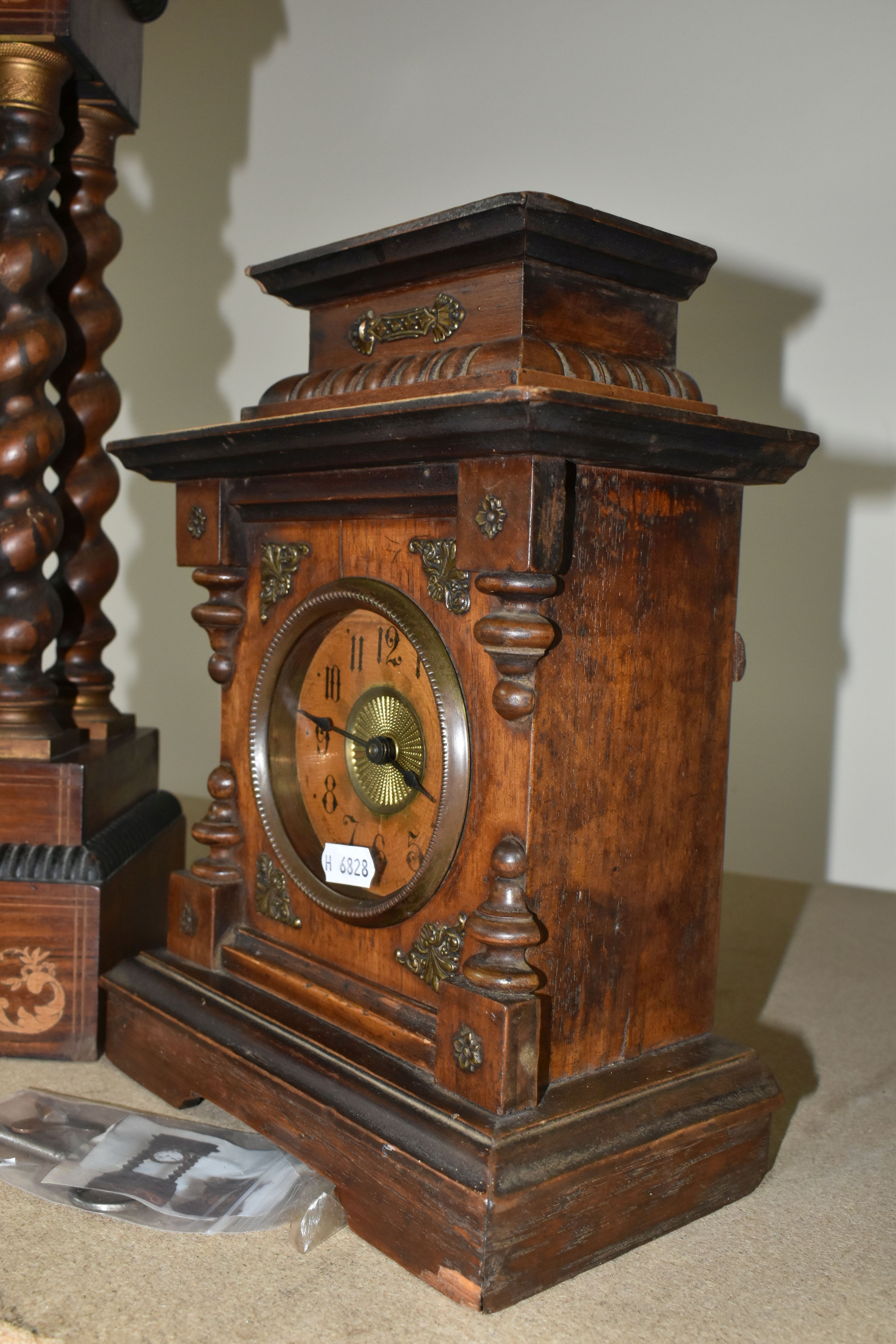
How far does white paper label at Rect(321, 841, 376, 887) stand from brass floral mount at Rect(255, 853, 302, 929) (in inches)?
5.1

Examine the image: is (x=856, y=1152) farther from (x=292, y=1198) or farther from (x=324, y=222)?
(x=324, y=222)

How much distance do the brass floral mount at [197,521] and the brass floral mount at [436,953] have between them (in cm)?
71

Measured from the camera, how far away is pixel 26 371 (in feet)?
6.60

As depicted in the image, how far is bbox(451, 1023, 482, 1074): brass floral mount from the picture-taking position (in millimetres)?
1388

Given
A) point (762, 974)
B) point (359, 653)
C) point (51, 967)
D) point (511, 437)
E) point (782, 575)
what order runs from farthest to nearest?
point (782, 575), point (762, 974), point (51, 967), point (359, 653), point (511, 437)

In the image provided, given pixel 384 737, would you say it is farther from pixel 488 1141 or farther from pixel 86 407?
pixel 86 407

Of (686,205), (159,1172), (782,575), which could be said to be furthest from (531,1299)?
(686,205)

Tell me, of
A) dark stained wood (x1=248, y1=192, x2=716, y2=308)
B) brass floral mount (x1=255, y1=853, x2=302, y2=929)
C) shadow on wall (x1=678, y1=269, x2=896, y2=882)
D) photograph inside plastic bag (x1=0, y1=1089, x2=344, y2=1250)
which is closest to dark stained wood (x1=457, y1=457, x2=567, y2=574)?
dark stained wood (x1=248, y1=192, x2=716, y2=308)

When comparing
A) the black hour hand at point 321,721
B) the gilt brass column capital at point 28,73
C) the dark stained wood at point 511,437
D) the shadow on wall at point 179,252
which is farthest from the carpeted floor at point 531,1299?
the shadow on wall at point 179,252

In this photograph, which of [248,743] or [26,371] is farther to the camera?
[26,371]

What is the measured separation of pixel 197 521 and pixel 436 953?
0.77 meters

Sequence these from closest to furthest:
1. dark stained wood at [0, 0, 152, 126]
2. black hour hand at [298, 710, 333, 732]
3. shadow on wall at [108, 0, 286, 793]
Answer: black hour hand at [298, 710, 333, 732], dark stained wood at [0, 0, 152, 126], shadow on wall at [108, 0, 286, 793]

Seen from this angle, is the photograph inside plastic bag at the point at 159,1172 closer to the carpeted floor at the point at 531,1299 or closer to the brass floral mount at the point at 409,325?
the carpeted floor at the point at 531,1299

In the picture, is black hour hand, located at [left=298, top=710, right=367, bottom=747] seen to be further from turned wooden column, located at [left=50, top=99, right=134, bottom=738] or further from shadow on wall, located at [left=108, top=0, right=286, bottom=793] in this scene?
shadow on wall, located at [left=108, top=0, right=286, bottom=793]
